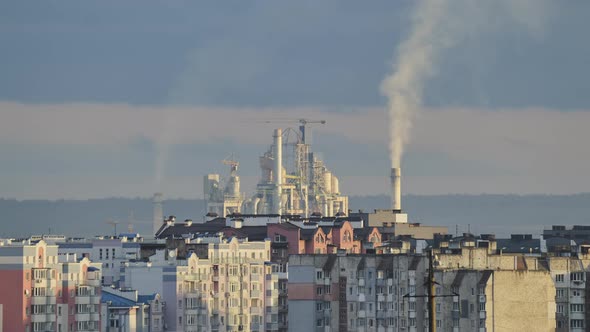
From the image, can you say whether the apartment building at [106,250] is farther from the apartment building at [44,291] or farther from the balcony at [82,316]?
the balcony at [82,316]

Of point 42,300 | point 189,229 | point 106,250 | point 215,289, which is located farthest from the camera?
point 189,229

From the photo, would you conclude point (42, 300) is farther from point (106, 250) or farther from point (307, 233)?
point (307, 233)

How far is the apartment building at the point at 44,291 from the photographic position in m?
103

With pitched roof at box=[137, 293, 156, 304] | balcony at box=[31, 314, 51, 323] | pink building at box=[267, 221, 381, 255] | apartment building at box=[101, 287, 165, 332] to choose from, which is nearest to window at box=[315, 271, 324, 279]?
apartment building at box=[101, 287, 165, 332]

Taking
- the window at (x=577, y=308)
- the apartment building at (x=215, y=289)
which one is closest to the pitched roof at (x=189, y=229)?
the apartment building at (x=215, y=289)

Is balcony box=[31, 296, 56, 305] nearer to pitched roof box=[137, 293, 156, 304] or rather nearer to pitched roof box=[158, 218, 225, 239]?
pitched roof box=[137, 293, 156, 304]

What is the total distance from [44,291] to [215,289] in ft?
76.4

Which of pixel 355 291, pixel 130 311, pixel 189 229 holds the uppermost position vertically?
pixel 189 229

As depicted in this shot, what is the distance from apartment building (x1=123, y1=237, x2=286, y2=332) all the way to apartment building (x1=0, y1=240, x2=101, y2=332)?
11.7 meters

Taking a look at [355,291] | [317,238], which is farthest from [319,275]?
[317,238]

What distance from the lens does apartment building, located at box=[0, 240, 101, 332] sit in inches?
4040

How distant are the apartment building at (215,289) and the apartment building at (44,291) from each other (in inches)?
462

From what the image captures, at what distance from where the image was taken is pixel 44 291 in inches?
4107

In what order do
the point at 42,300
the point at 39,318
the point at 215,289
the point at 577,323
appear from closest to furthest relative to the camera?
the point at 39,318, the point at 42,300, the point at 577,323, the point at 215,289
